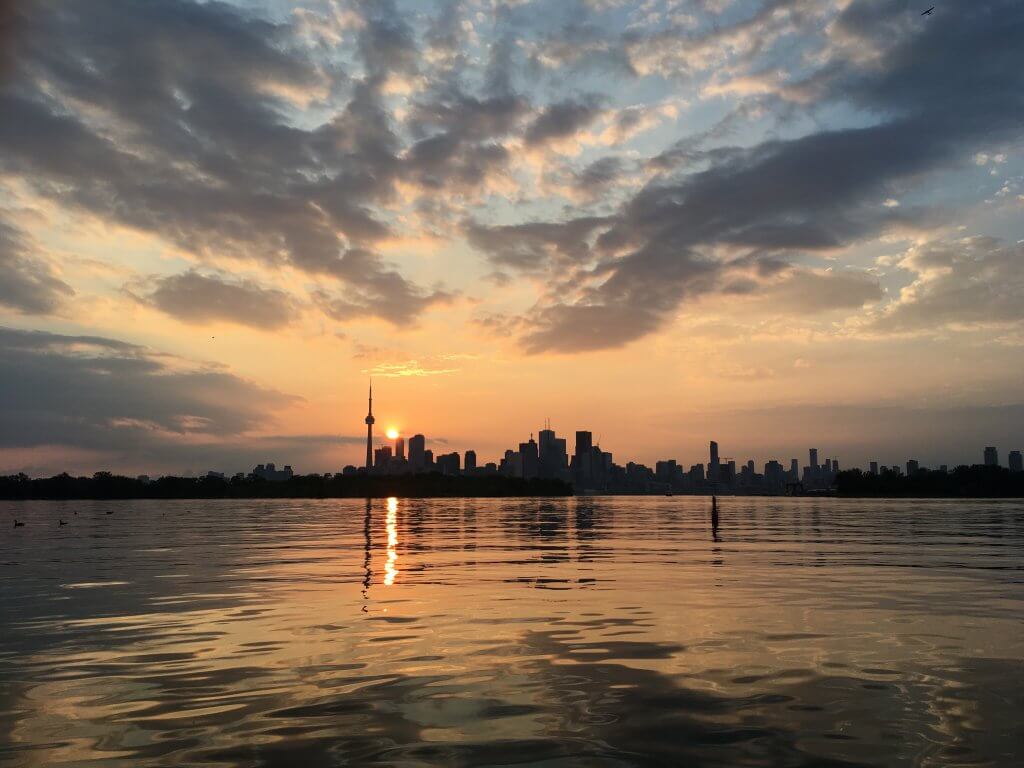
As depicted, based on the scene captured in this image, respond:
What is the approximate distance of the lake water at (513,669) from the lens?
35.5ft

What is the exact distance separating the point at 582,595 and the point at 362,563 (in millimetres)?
17568

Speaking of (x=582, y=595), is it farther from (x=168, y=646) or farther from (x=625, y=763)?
(x=625, y=763)

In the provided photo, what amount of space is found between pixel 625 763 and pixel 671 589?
19.7 meters

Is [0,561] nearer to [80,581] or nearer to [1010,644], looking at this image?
[80,581]

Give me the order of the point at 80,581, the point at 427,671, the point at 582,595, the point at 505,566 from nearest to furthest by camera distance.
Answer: the point at 427,671
the point at 582,595
the point at 80,581
the point at 505,566

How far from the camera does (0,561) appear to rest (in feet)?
137

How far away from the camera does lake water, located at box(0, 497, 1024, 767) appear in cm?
1082

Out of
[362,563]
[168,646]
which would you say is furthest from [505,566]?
[168,646]

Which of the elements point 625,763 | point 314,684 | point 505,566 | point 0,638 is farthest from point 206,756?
point 505,566

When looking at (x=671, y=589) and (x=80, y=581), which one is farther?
(x=80, y=581)

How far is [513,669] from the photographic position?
15.7 m

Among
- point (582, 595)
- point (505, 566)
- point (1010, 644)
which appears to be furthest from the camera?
point (505, 566)

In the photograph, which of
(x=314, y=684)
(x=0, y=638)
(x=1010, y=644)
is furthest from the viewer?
(x=0, y=638)

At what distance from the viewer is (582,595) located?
2761 centimetres
